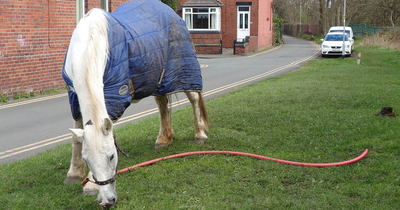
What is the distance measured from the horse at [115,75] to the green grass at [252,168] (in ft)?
1.46

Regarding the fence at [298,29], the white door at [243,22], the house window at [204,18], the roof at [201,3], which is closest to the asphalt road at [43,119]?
the house window at [204,18]

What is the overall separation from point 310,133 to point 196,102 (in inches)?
81.4

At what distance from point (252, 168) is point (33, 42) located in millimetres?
10296

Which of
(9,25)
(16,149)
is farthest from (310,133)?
(9,25)

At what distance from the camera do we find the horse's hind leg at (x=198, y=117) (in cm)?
723

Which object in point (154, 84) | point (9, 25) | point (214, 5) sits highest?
point (214, 5)

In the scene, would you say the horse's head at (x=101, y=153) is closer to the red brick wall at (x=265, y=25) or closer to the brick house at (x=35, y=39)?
the brick house at (x=35, y=39)

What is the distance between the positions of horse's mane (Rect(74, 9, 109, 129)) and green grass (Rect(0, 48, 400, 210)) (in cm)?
116

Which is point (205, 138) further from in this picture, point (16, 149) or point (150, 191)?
point (16, 149)

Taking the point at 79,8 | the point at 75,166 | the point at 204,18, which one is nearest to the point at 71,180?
the point at 75,166

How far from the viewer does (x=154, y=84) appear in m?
5.95

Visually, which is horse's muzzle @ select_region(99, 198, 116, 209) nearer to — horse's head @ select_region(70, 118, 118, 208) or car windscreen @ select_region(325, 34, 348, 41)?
horse's head @ select_region(70, 118, 118, 208)

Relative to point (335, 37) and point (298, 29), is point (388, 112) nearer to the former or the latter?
point (335, 37)

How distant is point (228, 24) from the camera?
4072 centimetres
